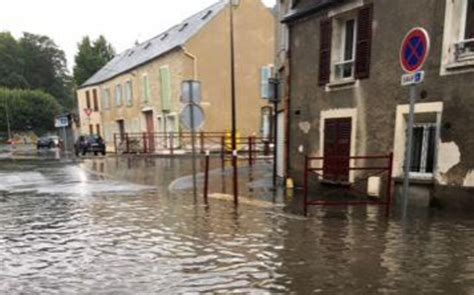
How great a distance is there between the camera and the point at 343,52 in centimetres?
1097

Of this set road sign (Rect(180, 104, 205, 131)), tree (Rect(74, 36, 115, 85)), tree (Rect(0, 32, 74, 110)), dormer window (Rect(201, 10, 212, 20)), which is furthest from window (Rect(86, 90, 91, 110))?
tree (Rect(0, 32, 74, 110))

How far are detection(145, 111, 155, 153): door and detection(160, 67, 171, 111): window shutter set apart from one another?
79.1 inches

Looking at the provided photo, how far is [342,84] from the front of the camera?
10.6 metres

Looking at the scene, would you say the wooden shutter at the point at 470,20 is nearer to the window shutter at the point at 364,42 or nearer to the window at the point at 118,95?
the window shutter at the point at 364,42

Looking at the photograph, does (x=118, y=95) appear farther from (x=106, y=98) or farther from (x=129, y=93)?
(x=106, y=98)

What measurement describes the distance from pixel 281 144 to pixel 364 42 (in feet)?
14.9

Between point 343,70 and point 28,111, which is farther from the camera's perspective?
point 28,111

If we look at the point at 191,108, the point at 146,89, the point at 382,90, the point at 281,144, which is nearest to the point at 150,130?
the point at 146,89

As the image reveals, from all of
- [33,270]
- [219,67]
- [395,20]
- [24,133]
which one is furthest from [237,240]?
[24,133]

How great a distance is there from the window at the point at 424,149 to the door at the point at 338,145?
5.48 feet

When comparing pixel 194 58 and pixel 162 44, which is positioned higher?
pixel 162 44

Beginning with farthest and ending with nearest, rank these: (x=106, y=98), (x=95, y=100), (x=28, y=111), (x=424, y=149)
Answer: (x=28, y=111) → (x=95, y=100) → (x=106, y=98) → (x=424, y=149)

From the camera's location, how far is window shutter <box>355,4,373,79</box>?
9773 mm

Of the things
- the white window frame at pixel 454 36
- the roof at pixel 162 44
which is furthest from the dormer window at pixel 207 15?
the white window frame at pixel 454 36
